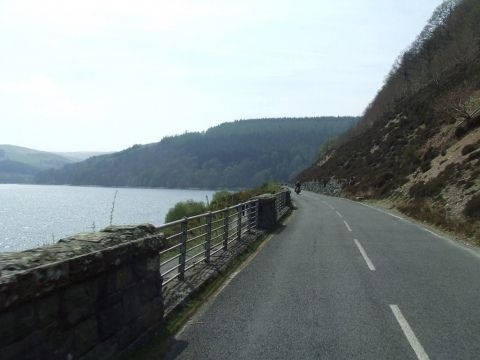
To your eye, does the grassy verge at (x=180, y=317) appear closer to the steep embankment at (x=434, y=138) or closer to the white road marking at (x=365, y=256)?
the white road marking at (x=365, y=256)

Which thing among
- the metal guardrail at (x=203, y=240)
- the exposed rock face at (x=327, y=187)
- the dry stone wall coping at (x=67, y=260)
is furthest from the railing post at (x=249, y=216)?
the exposed rock face at (x=327, y=187)

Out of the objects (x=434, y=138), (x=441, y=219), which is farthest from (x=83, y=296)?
(x=434, y=138)

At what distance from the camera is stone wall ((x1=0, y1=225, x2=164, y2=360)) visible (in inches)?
145

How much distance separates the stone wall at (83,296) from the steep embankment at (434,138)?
1290 centimetres

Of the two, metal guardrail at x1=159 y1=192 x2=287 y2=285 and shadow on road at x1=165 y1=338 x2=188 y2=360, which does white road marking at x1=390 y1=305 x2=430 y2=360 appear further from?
metal guardrail at x1=159 y1=192 x2=287 y2=285

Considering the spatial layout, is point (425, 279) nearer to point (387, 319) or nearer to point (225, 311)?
point (387, 319)

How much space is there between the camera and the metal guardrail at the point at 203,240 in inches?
342

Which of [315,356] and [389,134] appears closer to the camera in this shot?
[315,356]

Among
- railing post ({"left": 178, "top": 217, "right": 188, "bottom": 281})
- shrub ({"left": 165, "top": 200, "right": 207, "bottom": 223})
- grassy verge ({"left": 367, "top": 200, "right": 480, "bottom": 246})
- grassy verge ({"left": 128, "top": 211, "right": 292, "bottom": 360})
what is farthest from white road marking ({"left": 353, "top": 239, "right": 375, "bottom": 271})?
shrub ({"left": 165, "top": 200, "right": 207, "bottom": 223})

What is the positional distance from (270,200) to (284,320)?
42.3 feet

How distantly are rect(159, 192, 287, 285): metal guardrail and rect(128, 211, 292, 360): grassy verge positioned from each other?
0.53 meters

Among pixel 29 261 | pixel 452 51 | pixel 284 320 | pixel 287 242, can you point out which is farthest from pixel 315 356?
pixel 452 51

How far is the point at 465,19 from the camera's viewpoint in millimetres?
69875

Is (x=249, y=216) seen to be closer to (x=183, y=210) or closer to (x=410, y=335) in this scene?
(x=410, y=335)
